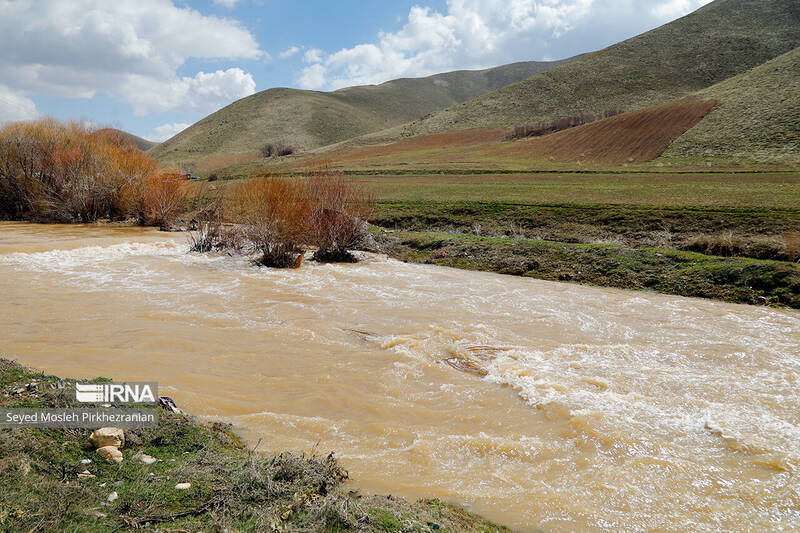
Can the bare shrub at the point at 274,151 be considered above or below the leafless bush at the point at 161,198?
above

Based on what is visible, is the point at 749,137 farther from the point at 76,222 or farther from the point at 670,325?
the point at 76,222

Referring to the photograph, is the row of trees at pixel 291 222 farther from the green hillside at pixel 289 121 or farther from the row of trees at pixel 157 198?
the green hillside at pixel 289 121

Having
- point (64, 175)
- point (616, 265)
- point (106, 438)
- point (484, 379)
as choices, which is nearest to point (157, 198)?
point (64, 175)

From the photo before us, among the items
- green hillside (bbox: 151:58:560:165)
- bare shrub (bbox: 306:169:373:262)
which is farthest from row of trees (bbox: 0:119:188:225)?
green hillside (bbox: 151:58:560:165)

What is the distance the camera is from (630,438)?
16.9 ft

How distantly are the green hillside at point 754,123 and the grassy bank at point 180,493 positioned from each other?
4076 cm

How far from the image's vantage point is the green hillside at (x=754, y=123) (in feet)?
119

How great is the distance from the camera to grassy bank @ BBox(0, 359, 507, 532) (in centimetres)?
281

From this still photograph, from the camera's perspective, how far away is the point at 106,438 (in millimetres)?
3744

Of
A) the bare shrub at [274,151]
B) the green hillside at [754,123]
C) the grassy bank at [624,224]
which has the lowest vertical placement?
the grassy bank at [624,224]

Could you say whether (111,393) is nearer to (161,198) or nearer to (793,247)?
(793,247)

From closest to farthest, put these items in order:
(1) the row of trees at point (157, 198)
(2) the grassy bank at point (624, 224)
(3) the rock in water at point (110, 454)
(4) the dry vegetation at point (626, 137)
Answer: (3) the rock in water at point (110, 454) < (2) the grassy bank at point (624, 224) < (1) the row of trees at point (157, 198) < (4) the dry vegetation at point (626, 137)

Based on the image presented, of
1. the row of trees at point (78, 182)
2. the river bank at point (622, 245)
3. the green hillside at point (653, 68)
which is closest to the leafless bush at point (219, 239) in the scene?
the river bank at point (622, 245)

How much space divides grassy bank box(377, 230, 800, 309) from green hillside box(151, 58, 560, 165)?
79.4 meters
